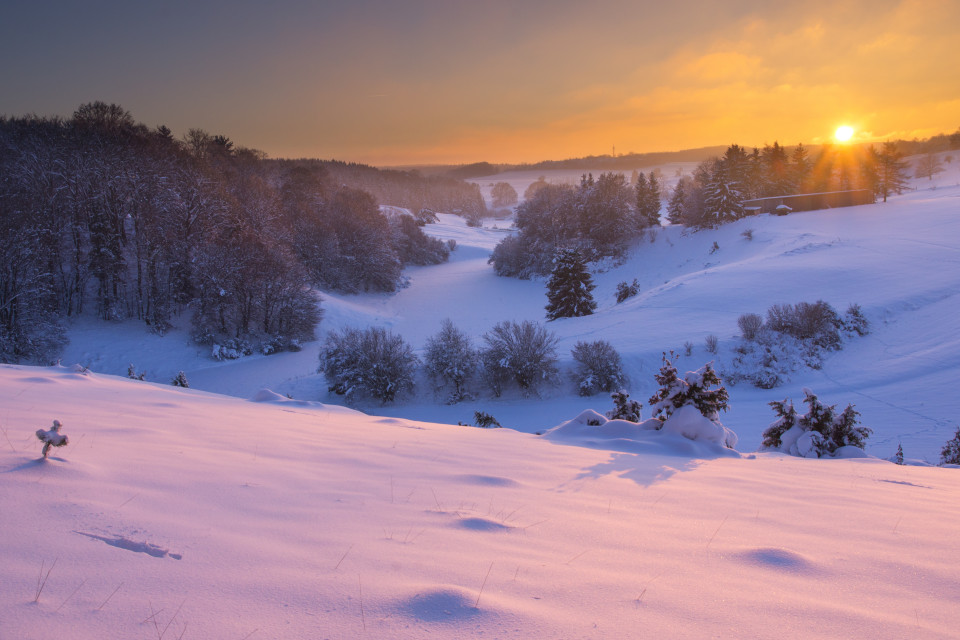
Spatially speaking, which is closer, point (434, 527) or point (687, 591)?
point (687, 591)

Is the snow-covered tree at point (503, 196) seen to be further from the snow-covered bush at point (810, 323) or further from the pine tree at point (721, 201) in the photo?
the snow-covered bush at point (810, 323)

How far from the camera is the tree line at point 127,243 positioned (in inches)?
1022

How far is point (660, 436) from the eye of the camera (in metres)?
8.85

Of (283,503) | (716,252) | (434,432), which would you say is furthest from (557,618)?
(716,252)

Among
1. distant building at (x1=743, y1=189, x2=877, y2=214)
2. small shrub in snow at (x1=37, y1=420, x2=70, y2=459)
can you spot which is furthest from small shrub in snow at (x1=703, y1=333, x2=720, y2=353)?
distant building at (x1=743, y1=189, x2=877, y2=214)

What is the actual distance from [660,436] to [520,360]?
13.8 m

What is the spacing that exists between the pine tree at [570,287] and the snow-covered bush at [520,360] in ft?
50.9

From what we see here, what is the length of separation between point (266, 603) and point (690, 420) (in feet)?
26.7

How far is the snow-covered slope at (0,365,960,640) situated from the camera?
2256 millimetres

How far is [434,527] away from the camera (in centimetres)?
360

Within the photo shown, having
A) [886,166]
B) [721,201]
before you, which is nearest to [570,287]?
[721,201]

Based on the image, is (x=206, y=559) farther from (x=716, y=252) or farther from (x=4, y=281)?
(x=716, y=252)

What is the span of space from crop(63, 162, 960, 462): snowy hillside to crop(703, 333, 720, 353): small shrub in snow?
0.34m

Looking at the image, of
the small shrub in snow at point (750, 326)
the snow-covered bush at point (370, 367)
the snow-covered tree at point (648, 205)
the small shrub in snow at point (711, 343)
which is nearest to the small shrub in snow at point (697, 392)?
the small shrub in snow at point (711, 343)
